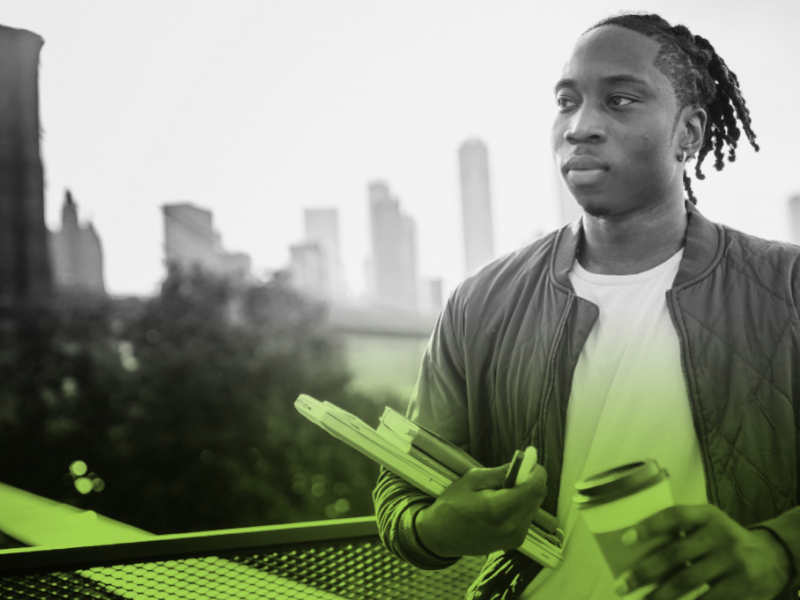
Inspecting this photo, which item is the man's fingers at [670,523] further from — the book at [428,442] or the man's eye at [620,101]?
the man's eye at [620,101]

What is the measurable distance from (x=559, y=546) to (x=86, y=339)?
2.52m

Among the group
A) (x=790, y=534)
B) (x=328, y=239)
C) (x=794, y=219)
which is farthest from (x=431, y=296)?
(x=790, y=534)

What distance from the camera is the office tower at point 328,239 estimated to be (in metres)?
2.67

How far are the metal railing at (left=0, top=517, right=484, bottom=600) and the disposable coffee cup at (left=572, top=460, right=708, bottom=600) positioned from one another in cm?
43

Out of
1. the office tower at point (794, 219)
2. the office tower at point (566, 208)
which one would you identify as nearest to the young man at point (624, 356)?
the office tower at point (566, 208)

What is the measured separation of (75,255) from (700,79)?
2501 millimetres

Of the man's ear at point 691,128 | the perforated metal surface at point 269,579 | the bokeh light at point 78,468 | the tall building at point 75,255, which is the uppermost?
the man's ear at point 691,128

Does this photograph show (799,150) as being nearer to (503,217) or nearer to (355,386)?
(503,217)

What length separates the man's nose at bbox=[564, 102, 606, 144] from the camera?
2.97 ft

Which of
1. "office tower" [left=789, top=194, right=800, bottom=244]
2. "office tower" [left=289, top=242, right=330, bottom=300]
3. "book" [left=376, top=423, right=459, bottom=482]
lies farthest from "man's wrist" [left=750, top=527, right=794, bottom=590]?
"office tower" [left=289, top=242, right=330, bottom=300]

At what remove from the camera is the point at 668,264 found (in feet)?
3.10

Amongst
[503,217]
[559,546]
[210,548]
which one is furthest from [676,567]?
[503,217]

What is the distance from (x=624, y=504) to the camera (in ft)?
2.40

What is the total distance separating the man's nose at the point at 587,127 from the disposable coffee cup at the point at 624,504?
0.45 m
